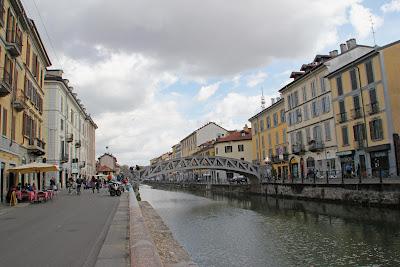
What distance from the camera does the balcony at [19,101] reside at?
80.9 feet

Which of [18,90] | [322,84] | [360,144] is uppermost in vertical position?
[322,84]

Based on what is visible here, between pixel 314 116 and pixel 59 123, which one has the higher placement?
pixel 59 123

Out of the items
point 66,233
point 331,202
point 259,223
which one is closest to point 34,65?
point 259,223

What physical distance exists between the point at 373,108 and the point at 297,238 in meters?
21.7

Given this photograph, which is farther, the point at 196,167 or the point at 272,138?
the point at 272,138

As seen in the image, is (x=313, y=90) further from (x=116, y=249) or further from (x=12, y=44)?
(x=116, y=249)

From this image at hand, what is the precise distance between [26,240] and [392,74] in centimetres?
3239

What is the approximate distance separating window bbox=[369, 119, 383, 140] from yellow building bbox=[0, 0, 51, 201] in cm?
2893

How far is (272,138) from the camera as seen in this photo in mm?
58312

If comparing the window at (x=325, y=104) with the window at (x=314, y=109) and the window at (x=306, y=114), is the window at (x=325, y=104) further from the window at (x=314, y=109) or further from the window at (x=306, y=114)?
the window at (x=306, y=114)

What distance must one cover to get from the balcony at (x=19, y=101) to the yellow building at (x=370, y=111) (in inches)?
981

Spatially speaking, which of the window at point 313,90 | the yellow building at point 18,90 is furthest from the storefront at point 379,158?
the yellow building at point 18,90

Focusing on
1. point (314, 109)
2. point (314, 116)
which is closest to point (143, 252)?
point (314, 116)

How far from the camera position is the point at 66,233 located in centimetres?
1086
